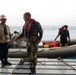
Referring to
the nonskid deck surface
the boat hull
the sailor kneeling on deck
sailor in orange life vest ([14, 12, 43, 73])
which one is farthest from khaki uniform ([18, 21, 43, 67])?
the boat hull

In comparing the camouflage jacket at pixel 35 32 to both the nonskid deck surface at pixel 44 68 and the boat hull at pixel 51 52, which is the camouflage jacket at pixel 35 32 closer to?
the nonskid deck surface at pixel 44 68

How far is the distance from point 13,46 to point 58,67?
4.34 metres

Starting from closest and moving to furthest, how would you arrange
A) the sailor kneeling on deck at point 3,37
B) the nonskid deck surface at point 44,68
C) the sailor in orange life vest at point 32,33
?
the sailor in orange life vest at point 32,33 → the nonskid deck surface at point 44,68 → the sailor kneeling on deck at point 3,37

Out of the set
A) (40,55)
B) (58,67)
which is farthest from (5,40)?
(40,55)

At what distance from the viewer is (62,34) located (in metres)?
9.47

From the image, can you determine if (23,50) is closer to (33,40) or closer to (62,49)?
(62,49)

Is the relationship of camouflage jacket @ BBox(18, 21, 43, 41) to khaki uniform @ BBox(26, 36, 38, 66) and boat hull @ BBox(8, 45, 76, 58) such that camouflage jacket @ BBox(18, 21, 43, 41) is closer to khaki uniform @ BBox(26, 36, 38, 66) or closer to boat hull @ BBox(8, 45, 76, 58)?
khaki uniform @ BBox(26, 36, 38, 66)

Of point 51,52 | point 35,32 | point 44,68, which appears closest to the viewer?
point 35,32

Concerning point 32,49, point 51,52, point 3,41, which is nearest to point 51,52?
point 51,52

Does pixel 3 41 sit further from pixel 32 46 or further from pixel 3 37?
pixel 32 46

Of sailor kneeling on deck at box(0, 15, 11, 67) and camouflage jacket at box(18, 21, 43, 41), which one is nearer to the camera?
camouflage jacket at box(18, 21, 43, 41)

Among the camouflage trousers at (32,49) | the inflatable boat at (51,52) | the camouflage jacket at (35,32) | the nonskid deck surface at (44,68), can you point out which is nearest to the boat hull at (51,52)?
the inflatable boat at (51,52)

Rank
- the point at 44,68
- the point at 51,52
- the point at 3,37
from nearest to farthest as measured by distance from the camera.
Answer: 1. the point at 3,37
2. the point at 44,68
3. the point at 51,52

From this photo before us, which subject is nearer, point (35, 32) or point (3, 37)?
point (35, 32)
